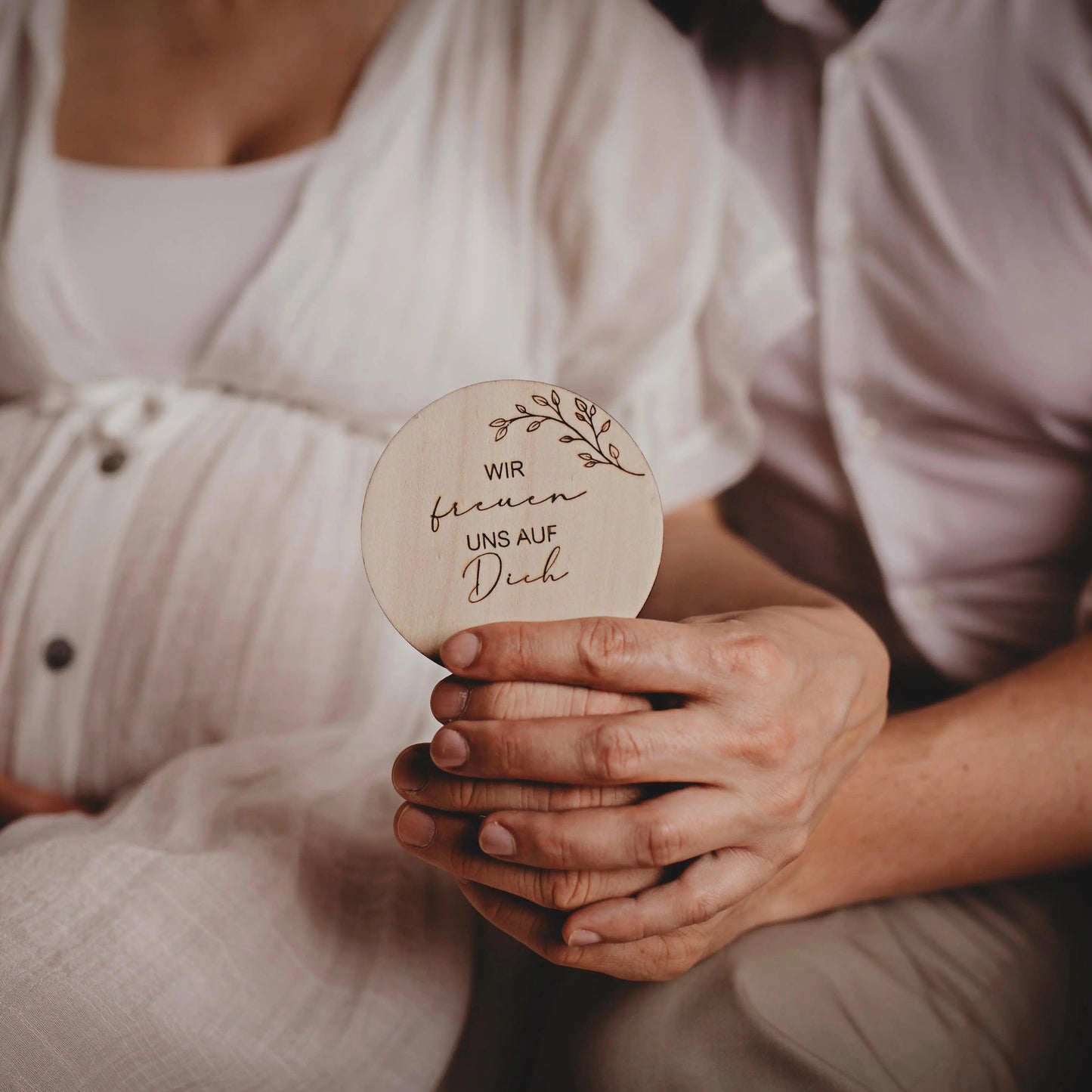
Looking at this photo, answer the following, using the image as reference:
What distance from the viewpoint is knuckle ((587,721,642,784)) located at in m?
0.47

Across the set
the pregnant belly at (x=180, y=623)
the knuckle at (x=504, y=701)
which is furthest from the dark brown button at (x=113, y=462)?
the knuckle at (x=504, y=701)

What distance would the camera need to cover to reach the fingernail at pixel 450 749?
0.49 m

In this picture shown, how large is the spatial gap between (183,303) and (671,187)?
1.71 ft

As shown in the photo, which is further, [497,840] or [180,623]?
[180,623]

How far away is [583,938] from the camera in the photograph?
0.51 metres

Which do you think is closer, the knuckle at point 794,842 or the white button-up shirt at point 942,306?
the knuckle at point 794,842

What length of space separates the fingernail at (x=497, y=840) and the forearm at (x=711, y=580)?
302 millimetres

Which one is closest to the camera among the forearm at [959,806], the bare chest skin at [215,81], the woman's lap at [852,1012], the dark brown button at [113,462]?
the woman's lap at [852,1012]

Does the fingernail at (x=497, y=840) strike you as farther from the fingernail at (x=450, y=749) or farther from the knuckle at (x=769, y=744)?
the knuckle at (x=769, y=744)

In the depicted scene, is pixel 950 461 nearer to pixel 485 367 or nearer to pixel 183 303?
pixel 485 367

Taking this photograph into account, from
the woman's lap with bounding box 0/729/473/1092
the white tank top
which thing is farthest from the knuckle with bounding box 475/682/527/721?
the white tank top

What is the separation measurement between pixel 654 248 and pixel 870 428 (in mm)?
333

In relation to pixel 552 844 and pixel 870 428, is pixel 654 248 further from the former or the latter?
pixel 552 844

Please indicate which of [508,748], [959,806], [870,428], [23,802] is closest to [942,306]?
[870,428]
